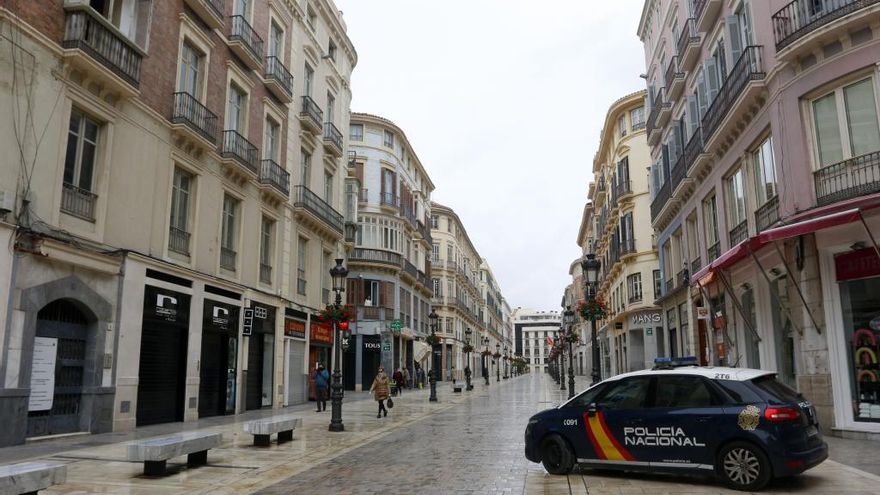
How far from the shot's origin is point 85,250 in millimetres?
13891

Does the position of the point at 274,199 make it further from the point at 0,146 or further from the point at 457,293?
the point at 457,293

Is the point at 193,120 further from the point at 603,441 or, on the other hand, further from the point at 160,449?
the point at 603,441

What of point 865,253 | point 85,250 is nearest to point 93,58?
point 85,250

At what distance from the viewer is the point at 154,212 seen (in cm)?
1688

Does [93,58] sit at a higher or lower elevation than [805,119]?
higher

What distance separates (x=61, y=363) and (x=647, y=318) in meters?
33.4

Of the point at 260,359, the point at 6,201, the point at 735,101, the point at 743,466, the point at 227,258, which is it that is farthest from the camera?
the point at 260,359

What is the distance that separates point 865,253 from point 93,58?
16243 millimetres

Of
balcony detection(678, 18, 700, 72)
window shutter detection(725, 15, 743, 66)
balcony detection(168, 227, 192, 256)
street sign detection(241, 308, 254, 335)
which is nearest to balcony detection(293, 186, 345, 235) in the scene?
street sign detection(241, 308, 254, 335)

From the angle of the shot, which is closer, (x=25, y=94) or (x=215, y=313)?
(x=25, y=94)

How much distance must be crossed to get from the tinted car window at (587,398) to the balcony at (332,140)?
2264cm

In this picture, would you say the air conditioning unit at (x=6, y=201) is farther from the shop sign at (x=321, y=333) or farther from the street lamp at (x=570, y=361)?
the street lamp at (x=570, y=361)

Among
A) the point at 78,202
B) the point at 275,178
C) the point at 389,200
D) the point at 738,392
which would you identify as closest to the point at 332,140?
the point at 275,178

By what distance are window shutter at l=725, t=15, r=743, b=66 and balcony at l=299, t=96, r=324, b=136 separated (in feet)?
53.4
